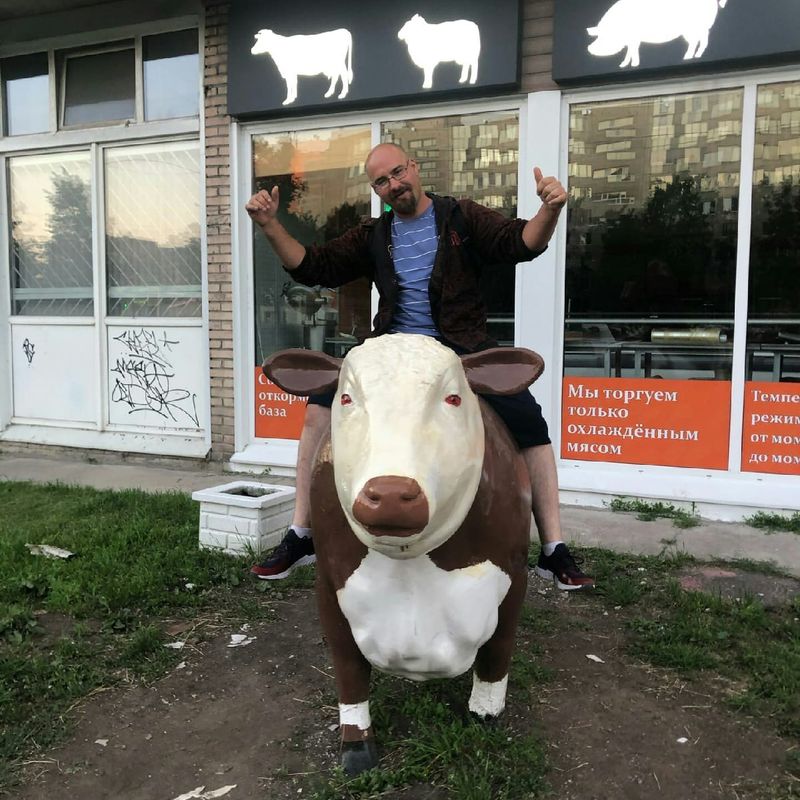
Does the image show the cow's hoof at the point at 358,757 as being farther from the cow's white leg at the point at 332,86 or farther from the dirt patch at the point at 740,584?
the cow's white leg at the point at 332,86

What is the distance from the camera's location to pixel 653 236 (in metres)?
5.62

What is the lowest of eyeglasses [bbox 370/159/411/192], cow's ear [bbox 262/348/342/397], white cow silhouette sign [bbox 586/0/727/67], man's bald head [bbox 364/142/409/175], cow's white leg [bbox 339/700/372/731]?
cow's white leg [bbox 339/700/372/731]

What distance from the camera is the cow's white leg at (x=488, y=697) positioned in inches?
108

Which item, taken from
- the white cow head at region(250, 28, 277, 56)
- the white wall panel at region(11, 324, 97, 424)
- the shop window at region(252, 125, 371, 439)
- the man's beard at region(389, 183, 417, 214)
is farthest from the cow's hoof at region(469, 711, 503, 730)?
the white wall panel at region(11, 324, 97, 424)

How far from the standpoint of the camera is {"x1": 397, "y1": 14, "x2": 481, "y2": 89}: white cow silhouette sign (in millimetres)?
5523

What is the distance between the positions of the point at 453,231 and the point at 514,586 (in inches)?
50.0

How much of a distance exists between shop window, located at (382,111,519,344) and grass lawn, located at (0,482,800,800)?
221 cm

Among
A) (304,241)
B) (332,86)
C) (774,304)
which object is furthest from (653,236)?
(304,241)

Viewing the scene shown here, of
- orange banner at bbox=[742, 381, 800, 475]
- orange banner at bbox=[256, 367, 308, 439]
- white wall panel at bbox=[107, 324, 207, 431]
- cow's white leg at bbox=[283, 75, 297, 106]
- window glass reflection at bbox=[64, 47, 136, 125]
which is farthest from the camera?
window glass reflection at bbox=[64, 47, 136, 125]

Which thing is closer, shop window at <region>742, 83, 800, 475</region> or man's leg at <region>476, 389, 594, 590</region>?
man's leg at <region>476, 389, 594, 590</region>

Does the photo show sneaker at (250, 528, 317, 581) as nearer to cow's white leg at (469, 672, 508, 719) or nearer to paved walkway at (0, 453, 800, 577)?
cow's white leg at (469, 672, 508, 719)

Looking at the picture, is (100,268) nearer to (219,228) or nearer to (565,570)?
(219,228)

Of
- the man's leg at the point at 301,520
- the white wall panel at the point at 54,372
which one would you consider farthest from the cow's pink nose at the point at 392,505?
the white wall panel at the point at 54,372

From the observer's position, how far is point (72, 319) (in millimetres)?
7508
